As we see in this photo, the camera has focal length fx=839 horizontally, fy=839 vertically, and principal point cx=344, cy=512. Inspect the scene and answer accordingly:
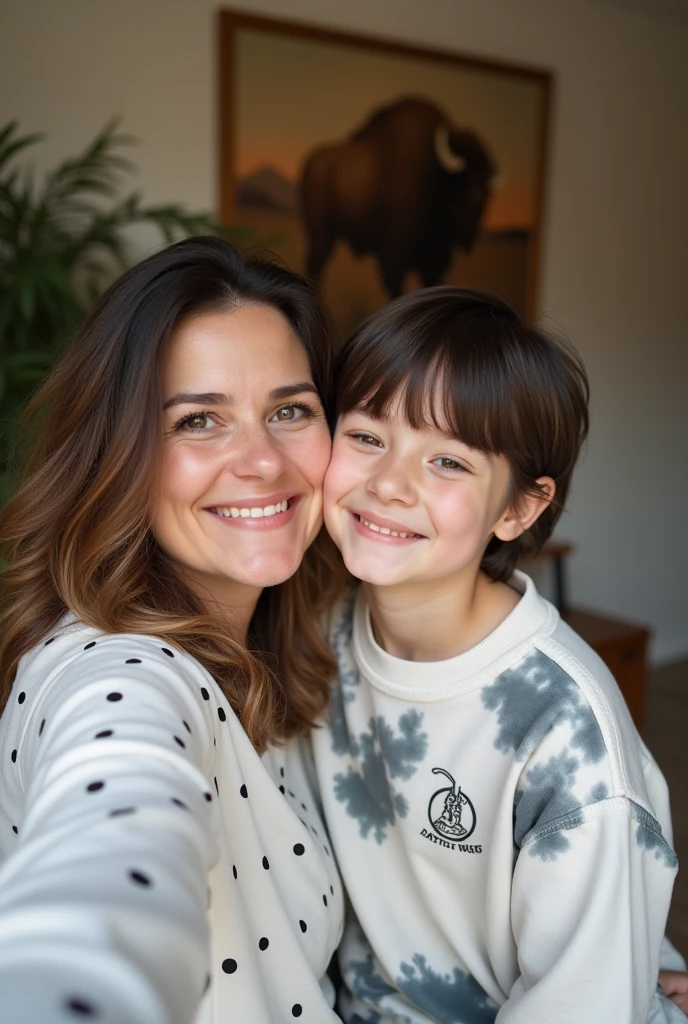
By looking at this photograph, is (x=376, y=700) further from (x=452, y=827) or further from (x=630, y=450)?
(x=630, y=450)

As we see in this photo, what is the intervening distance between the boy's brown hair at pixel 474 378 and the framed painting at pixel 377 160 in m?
1.76

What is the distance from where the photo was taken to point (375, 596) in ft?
4.30

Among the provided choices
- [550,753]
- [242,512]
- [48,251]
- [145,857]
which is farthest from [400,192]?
[145,857]

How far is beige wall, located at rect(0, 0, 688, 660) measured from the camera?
2754 millimetres

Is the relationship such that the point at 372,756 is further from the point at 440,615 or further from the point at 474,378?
the point at 474,378

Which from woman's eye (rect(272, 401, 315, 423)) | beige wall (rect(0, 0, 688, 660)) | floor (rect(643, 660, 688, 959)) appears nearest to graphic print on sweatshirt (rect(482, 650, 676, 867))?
woman's eye (rect(272, 401, 315, 423))

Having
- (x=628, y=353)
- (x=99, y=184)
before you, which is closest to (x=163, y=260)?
(x=99, y=184)

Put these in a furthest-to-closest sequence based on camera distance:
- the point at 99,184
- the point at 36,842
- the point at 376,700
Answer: the point at 99,184, the point at 376,700, the point at 36,842

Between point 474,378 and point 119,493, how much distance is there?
0.50 meters

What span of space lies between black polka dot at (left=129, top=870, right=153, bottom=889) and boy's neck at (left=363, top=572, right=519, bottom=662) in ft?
2.49

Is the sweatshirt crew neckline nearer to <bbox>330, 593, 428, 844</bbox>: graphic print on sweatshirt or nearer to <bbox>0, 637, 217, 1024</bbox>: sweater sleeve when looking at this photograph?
<bbox>330, 593, 428, 844</bbox>: graphic print on sweatshirt

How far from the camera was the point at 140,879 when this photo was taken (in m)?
0.51

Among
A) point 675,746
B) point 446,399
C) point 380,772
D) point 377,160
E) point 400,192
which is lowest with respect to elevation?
point 675,746

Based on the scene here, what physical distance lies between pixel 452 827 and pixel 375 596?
36 centimetres
